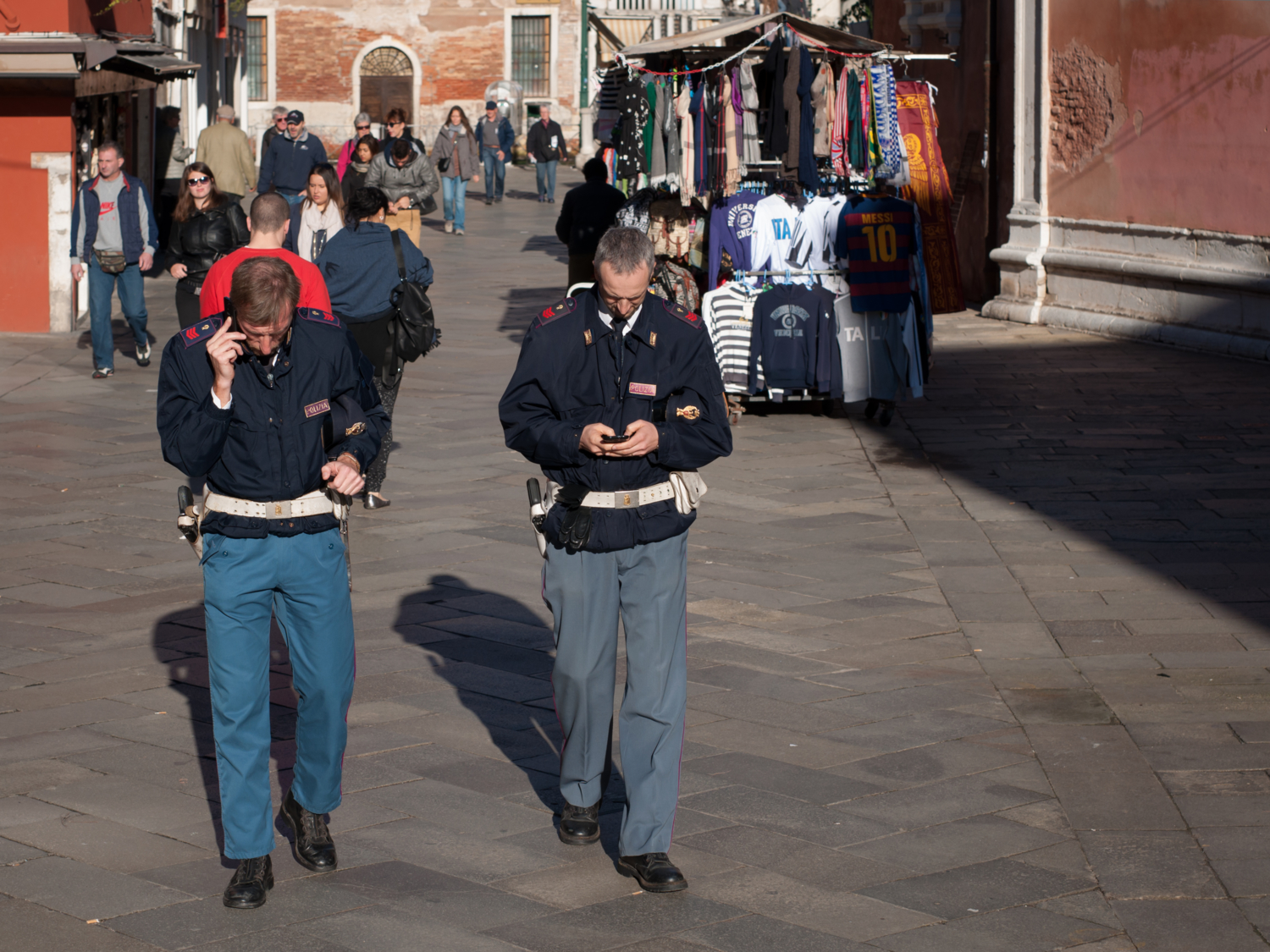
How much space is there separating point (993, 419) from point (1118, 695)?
223 inches

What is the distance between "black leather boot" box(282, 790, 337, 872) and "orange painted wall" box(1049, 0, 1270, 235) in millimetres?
11373

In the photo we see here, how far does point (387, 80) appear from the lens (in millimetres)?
50375

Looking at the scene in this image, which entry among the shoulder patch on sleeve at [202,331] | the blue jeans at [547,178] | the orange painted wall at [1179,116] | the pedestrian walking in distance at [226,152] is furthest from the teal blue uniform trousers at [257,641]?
the blue jeans at [547,178]

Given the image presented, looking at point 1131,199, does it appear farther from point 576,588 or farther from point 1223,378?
point 576,588

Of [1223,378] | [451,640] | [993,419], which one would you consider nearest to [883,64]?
[993,419]

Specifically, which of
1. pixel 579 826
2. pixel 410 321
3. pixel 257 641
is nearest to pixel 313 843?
pixel 257 641

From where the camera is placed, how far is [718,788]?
516 centimetres

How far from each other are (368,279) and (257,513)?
4.77 m

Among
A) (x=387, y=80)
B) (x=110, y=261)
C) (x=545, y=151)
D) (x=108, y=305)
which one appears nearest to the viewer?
(x=110, y=261)

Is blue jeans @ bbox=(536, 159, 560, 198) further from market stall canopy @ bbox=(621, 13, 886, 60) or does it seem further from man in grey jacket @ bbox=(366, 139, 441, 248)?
market stall canopy @ bbox=(621, 13, 886, 60)

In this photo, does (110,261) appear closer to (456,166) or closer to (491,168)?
(456,166)

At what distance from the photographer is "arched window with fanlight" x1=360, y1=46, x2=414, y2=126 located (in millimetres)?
50250

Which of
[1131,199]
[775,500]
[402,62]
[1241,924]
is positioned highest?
[402,62]

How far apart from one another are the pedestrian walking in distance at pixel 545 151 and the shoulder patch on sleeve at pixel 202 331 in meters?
27.1
